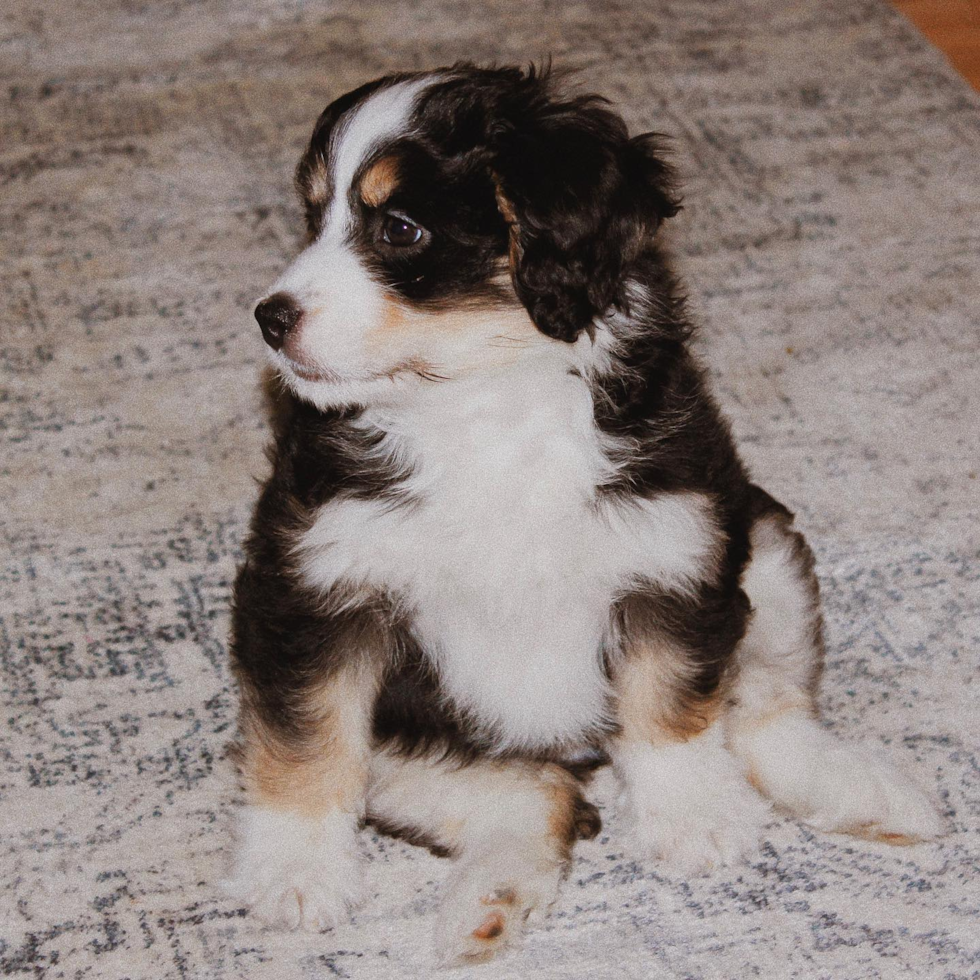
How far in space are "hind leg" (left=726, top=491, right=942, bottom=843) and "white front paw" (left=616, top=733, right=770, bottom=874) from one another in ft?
0.29

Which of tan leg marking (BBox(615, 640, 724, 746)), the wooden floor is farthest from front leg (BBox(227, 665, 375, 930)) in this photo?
the wooden floor

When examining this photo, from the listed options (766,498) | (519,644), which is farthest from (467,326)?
(766,498)

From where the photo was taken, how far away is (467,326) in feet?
7.30

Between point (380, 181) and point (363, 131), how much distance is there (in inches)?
3.8

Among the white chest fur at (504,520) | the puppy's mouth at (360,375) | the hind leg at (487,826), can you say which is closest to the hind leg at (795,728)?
the hind leg at (487,826)

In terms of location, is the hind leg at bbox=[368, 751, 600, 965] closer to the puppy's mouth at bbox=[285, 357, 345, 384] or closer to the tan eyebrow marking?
the puppy's mouth at bbox=[285, 357, 345, 384]

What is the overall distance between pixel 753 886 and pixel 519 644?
0.63 m

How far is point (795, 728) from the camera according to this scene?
8.72ft

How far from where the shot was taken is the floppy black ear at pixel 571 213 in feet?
6.98

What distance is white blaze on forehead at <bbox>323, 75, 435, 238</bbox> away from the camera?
2.23 metres

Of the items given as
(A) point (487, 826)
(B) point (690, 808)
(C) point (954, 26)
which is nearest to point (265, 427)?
(A) point (487, 826)

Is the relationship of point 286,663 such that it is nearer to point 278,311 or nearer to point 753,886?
point 278,311

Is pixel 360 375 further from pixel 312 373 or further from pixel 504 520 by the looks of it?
pixel 504 520

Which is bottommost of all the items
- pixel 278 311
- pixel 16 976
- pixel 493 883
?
pixel 16 976
